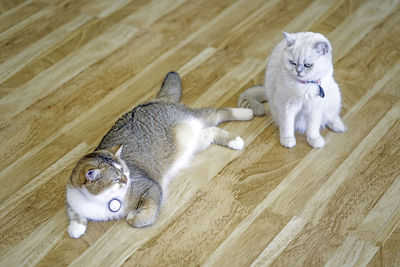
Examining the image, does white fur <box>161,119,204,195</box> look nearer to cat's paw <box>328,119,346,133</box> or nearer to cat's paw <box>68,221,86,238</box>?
cat's paw <box>68,221,86,238</box>

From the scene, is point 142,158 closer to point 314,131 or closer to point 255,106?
point 255,106

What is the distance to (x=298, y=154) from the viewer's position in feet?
7.10

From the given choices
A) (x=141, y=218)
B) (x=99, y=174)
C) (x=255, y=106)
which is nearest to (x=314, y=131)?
(x=255, y=106)

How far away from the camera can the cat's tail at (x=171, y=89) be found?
2.40 meters

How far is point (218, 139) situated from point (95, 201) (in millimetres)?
715

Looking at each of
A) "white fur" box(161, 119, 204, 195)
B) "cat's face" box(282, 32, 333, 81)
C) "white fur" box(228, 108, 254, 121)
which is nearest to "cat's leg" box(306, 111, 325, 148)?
"cat's face" box(282, 32, 333, 81)

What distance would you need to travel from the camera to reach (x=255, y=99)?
242cm

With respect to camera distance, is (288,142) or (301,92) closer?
(301,92)

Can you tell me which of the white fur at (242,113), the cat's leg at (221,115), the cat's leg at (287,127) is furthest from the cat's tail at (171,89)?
the cat's leg at (287,127)

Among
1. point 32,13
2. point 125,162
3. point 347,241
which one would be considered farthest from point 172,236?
point 32,13

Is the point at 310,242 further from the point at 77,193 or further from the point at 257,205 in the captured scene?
the point at 77,193

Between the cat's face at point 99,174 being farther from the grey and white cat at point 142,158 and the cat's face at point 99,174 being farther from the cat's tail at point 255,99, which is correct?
the cat's tail at point 255,99

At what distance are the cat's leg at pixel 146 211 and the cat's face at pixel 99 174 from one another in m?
0.13

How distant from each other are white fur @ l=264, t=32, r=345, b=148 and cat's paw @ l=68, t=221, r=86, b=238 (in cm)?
101
